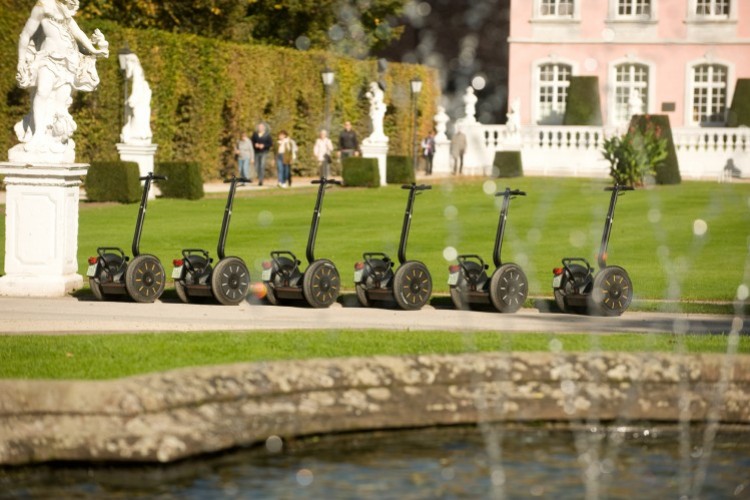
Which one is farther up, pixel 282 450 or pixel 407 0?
pixel 407 0

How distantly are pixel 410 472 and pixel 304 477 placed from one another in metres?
0.50

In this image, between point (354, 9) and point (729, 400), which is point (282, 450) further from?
point (354, 9)

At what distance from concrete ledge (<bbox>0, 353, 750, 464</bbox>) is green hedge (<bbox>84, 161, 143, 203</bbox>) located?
20.3 metres

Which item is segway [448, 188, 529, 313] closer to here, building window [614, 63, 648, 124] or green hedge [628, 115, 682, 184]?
green hedge [628, 115, 682, 184]

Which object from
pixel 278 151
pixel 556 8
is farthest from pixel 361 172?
pixel 556 8

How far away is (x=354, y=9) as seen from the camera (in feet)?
164

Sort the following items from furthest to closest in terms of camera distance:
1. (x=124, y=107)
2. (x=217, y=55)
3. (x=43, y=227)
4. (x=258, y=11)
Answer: (x=258, y=11), (x=217, y=55), (x=124, y=107), (x=43, y=227)

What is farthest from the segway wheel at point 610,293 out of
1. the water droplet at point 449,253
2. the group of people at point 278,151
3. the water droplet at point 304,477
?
the group of people at point 278,151

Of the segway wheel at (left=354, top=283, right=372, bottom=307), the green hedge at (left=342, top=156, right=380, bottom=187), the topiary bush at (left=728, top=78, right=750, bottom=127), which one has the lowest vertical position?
the segway wheel at (left=354, top=283, right=372, bottom=307)

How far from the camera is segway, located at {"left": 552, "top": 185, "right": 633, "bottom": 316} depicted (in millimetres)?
12875

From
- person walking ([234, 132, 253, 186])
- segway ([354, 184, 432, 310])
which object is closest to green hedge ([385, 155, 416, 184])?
person walking ([234, 132, 253, 186])

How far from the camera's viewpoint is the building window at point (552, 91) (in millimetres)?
53812

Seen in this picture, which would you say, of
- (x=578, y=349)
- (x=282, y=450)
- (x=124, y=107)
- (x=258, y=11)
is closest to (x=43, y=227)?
(x=578, y=349)

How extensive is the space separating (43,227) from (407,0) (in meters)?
38.4
